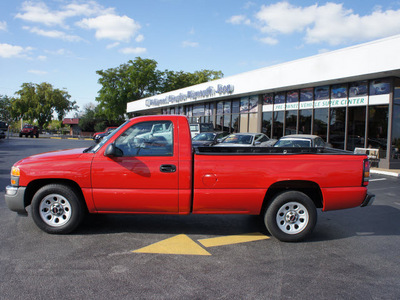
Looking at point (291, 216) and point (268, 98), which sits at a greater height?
point (268, 98)

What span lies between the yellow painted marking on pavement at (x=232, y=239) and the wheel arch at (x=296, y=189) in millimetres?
440

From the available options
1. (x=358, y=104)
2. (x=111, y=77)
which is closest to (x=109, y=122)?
(x=111, y=77)

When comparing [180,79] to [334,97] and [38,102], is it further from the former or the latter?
[334,97]

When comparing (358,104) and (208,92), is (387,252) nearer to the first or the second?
(358,104)

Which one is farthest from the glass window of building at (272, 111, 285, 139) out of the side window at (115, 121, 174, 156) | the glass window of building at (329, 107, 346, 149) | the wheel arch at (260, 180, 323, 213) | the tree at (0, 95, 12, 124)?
the tree at (0, 95, 12, 124)

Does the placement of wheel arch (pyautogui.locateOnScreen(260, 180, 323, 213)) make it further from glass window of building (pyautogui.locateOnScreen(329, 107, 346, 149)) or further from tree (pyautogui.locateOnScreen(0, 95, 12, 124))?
tree (pyautogui.locateOnScreen(0, 95, 12, 124))

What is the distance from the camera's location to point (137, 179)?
457 centimetres

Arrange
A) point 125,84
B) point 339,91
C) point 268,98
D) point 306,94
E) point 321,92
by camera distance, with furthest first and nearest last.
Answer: point 125,84
point 268,98
point 306,94
point 321,92
point 339,91

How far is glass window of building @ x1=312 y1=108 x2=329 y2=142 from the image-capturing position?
1806 cm

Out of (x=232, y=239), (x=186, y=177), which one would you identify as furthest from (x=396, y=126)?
(x=186, y=177)

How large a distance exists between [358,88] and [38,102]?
6646 cm

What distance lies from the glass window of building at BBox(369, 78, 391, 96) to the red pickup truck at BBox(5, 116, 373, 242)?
1225 cm

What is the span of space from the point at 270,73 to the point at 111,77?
132 feet

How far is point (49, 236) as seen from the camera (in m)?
4.71
